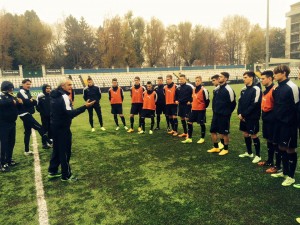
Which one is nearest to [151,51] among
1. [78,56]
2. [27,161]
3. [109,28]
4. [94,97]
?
[109,28]

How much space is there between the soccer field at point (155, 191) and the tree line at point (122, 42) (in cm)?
5171

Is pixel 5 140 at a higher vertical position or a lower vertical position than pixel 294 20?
lower

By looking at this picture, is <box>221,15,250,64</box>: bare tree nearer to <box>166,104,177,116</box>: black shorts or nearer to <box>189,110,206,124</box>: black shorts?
<box>166,104,177,116</box>: black shorts

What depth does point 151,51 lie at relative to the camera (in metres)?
62.6

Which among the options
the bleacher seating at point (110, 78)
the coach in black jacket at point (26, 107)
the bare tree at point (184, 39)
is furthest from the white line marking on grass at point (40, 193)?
the bare tree at point (184, 39)

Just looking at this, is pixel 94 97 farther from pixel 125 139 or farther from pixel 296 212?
pixel 296 212

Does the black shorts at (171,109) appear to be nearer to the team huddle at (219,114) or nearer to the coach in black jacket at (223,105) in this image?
the team huddle at (219,114)

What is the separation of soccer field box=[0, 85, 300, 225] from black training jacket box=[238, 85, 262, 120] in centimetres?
119

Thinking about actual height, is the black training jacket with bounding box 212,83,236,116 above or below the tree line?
below

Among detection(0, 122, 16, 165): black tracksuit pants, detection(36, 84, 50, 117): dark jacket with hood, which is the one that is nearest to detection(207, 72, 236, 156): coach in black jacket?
detection(36, 84, 50, 117): dark jacket with hood

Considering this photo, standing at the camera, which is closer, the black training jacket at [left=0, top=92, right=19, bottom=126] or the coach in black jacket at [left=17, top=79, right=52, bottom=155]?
the black training jacket at [left=0, top=92, right=19, bottom=126]

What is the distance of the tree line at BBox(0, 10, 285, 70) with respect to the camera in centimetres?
5238

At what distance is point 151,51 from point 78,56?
706 inches

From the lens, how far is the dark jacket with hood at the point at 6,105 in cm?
605
